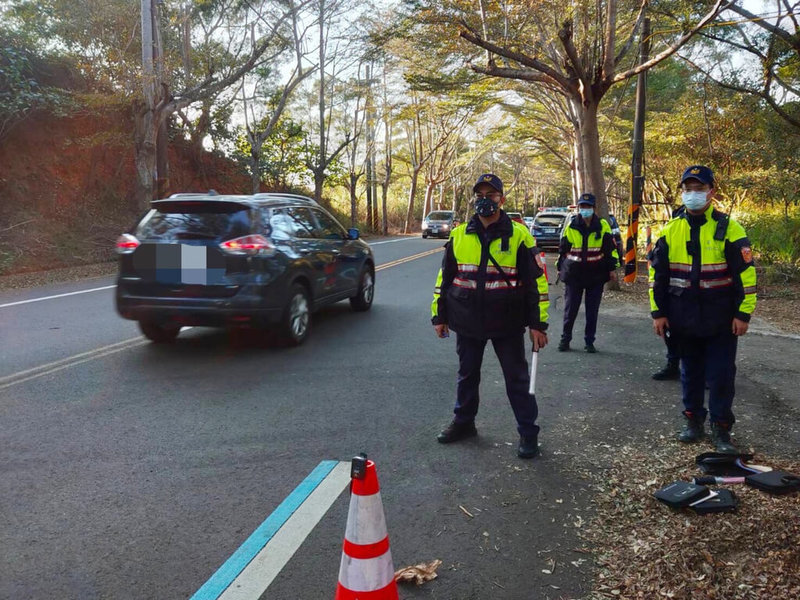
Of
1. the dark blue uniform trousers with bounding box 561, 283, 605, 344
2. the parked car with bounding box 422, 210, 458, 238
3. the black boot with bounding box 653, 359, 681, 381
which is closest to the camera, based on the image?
the black boot with bounding box 653, 359, 681, 381

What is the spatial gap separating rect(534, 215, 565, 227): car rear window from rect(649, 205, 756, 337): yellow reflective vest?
21.4 meters

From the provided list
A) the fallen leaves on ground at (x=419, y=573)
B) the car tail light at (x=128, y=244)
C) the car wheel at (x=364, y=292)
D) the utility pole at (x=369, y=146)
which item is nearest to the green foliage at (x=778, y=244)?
the car wheel at (x=364, y=292)

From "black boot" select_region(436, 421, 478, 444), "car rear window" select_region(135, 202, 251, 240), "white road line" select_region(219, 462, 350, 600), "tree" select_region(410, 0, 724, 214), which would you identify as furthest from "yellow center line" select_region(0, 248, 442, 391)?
"tree" select_region(410, 0, 724, 214)

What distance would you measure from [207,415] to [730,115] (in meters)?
16.8

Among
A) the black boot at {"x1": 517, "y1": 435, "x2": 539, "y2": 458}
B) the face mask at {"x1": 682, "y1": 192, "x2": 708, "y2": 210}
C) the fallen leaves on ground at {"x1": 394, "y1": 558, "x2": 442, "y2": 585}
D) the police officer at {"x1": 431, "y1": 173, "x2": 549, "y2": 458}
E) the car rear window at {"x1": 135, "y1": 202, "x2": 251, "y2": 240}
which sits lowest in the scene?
the fallen leaves on ground at {"x1": 394, "y1": 558, "x2": 442, "y2": 585}

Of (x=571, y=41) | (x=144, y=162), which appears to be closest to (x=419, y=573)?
(x=571, y=41)

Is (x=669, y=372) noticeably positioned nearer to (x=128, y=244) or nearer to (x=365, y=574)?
(x=365, y=574)

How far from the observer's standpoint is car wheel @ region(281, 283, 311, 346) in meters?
7.21

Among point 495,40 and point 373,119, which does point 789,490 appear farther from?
point 373,119

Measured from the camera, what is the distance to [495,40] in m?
12.9

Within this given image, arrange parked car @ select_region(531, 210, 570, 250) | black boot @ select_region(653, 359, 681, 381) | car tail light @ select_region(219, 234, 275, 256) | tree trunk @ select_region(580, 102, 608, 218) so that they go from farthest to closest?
parked car @ select_region(531, 210, 570, 250)
tree trunk @ select_region(580, 102, 608, 218)
car tail light @ select_region(219, 234, 275, 256)
black boot @ select_region(653, 359, 681, 381)

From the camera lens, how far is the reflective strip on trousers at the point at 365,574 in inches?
93.9

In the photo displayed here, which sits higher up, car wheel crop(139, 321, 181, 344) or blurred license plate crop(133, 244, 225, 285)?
blurred license plate crop(133, 244, 225, 285)

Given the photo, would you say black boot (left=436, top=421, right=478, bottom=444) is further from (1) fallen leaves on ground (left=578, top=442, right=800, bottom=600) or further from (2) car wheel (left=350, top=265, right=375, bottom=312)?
(2) car wheel (left=350, top=265, right=375, bottom=312)
